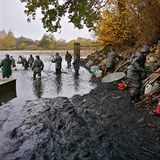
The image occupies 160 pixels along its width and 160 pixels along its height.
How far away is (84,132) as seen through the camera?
10156 mm

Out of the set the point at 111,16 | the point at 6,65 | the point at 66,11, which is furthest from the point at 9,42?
the point at 66,11

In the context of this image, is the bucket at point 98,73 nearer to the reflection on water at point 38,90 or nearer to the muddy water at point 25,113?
the muddy water at point 25,113

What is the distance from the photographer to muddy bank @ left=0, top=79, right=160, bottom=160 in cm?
840

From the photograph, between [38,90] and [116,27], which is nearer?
[38,90]

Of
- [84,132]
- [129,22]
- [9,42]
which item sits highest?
[129,22]

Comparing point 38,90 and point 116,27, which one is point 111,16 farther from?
point 38,90

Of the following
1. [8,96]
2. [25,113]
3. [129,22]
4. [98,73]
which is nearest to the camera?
[25,113]

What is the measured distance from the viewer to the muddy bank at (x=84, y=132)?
27.6ft

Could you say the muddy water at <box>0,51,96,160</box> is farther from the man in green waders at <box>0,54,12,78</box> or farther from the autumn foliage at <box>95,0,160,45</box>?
the autumn foliage at <box>95,0,160,45</box>

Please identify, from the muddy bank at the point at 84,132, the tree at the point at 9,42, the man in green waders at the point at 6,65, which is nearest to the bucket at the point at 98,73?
the man in green waders at the point at 6,65

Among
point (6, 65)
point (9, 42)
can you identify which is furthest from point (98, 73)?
point (9, 42)

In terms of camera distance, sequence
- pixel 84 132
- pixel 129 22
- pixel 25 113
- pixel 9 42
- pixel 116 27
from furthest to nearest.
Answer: pixel 9 42 → pixel 116 27 → pixel 129 22 → pixel 25 113 → pixel 84 132

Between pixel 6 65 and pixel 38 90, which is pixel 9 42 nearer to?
pixel 6 65

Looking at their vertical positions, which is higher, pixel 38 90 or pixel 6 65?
pixel 6 65
